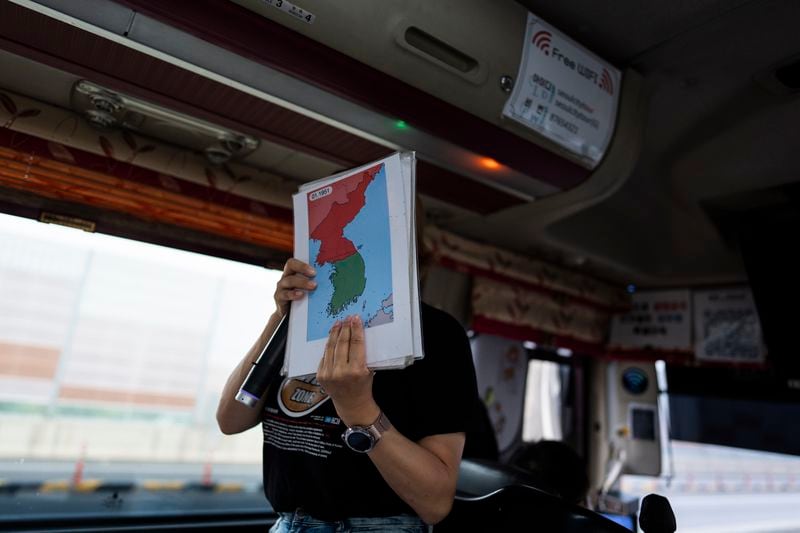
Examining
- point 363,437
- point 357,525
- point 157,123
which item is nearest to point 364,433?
point 363,437

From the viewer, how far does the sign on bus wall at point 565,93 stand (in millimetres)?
1601

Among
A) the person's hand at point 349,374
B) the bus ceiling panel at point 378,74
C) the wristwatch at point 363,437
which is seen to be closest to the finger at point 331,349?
the person's hand at point 349,374

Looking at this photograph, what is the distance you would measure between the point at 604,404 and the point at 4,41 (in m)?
4.47

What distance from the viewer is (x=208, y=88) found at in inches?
58.7

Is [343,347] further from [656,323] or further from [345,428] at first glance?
[656,323]

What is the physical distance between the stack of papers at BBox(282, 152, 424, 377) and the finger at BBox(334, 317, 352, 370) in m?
0.03

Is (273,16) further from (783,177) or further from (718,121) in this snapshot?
(783,177)

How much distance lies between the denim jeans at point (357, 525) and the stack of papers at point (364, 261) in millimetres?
319

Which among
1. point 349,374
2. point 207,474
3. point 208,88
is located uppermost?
point 208,88

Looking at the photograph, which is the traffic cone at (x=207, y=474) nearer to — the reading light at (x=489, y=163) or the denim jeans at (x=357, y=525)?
the denim jeans at (x=357, y=525)

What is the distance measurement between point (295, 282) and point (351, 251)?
14 centimetres

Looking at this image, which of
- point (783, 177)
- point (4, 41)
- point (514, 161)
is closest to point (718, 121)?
point (783, 177)

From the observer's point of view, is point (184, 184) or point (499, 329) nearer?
point (184, 184)

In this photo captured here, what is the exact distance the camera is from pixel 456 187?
213cm
